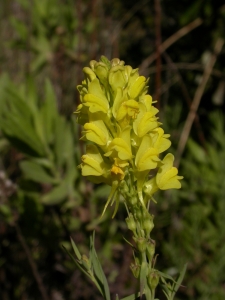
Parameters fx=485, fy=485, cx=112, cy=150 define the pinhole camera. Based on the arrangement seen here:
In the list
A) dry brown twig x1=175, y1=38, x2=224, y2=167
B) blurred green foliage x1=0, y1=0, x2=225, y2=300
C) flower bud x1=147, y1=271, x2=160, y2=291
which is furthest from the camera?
dry brown twig x1=175, y1=38, x2=224, y2=167

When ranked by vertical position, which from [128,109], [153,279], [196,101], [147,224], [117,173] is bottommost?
[153,279]

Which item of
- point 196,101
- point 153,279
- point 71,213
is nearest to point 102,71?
point 153,279

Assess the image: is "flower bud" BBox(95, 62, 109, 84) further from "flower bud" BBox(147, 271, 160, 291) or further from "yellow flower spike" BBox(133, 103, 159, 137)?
"flower bud" BBox(147, 271, 160, 291)

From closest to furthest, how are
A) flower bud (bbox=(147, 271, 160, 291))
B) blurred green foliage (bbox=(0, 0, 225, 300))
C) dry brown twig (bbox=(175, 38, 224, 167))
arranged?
flower bud (bbox=(147, 271, 160, 291)) < blurred green foliage (bbox=(0, 0, 225, 300)) < dry brown twig (bbox=(175, 38, 224, 167))

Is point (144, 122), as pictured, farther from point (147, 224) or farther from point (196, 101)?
point (196, 101)

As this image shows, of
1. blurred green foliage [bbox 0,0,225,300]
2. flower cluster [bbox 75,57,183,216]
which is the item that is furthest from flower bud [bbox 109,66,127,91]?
blurred green foliage [bbox 0,0,225,300]

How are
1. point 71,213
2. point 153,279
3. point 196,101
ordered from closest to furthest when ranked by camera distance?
point 153,279
point 71,213
point 196,101

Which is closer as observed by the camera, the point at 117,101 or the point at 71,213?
the point at 117,101

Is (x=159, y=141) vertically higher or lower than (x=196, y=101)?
lower
